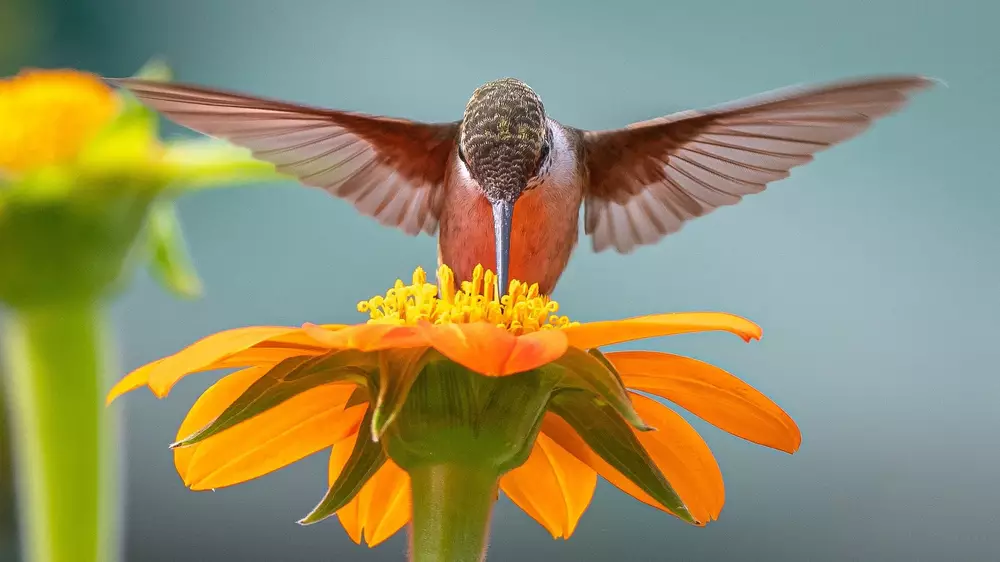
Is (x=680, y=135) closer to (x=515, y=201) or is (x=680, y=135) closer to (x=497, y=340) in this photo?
(x=515, y=201)

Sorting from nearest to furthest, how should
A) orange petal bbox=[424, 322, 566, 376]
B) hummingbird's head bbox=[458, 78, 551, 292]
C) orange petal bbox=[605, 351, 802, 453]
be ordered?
orange petal bbox=[424, 322, 566, 376]
orange petal bbox=[605, 351, 802, 453]
hummingbird's head bbox=[458, 78, 551, 292]

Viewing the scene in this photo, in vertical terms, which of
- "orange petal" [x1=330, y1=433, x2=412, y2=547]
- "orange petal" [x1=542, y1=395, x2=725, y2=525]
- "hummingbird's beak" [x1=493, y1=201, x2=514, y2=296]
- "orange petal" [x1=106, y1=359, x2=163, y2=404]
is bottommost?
Result: "orange petal" [x1=330, y1=433, x2=412, y2=547]

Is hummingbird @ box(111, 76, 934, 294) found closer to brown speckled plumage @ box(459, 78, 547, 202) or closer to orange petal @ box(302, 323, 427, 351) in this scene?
brown speckled plumage @ box(459, 78, 547, 202)

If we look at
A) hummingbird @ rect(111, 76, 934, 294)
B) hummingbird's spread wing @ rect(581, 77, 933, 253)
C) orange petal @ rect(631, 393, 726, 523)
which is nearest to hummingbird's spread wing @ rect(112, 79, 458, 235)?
hummingbird @ rect(111, 76, 934, 294)

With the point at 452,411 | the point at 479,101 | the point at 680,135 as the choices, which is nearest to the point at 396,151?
the point at 479,101

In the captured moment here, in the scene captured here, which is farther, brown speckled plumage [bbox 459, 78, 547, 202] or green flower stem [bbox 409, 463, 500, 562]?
brown speckled plumage [bbox 459, 78, 547, 202]

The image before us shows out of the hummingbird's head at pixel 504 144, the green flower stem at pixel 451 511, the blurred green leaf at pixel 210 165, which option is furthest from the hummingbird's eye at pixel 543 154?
the green flower stem at pixel 451 511

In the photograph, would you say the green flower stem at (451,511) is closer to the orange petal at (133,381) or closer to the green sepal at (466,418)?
the green sepal at (466,418)

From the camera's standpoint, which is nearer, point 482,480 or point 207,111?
point 482,480
